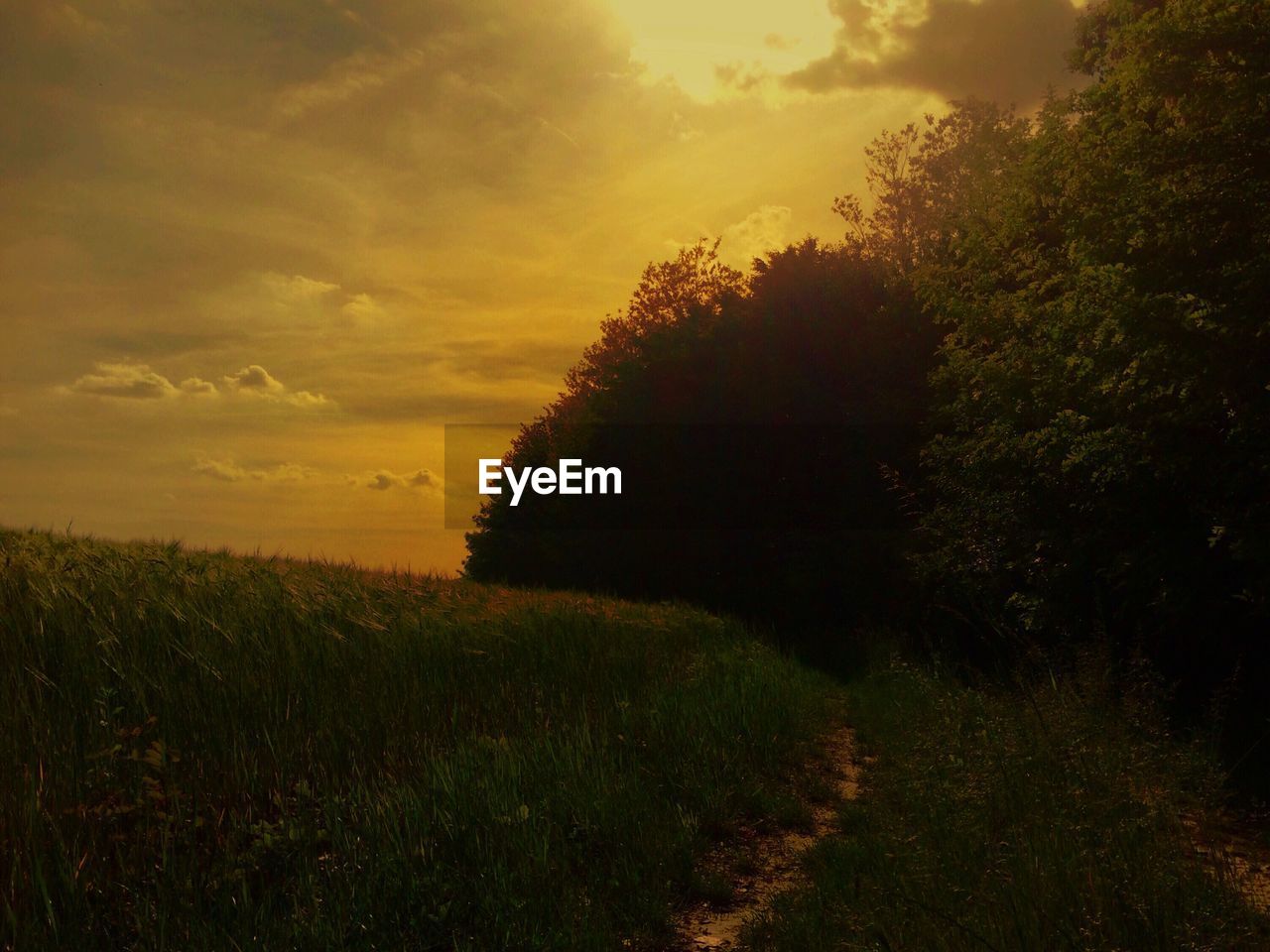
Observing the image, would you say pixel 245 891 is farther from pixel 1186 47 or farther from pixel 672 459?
pixel 672 459

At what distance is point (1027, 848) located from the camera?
5.95 meters

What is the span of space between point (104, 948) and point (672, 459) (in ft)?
88.4

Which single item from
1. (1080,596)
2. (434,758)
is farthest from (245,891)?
(1080,596)

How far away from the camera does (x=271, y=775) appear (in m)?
7.64

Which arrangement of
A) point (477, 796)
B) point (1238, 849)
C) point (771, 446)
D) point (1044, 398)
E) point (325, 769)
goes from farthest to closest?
point (771, 446) → point (1044, 398) → point (1238, 849) → point (325, 769) → point (477, 796)

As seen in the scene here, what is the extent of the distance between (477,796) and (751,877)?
2.14 meters

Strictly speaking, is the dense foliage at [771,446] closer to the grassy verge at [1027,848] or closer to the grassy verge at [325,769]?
the grassy verge at [325,769]

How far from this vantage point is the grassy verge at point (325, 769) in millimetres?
5727

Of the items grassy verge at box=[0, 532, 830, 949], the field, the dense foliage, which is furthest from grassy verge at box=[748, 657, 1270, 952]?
the dense foliage

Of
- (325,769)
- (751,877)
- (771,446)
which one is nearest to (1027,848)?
(751,877)

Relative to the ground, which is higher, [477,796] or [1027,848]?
[1027,848]

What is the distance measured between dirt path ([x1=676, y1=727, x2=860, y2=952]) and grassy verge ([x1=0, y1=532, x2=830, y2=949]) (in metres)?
A: 0.26

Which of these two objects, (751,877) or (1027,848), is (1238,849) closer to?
(1027,848)

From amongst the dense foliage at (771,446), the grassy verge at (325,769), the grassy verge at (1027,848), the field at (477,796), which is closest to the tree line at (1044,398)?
the dense foliage at (771,446)
